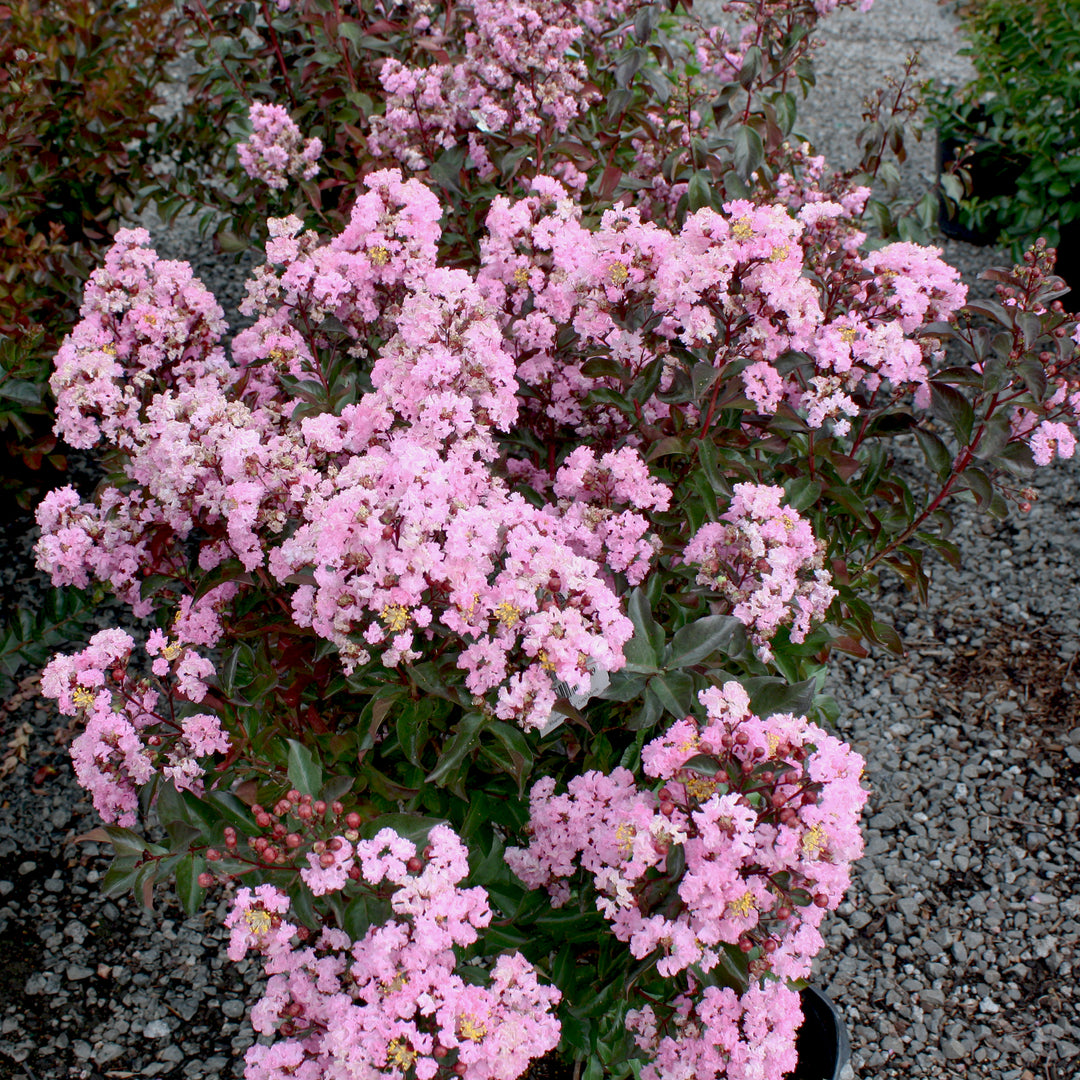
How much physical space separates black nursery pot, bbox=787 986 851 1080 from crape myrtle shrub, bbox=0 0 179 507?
2.49 meters

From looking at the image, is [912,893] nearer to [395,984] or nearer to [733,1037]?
[733,1037]

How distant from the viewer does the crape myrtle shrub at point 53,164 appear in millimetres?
2764

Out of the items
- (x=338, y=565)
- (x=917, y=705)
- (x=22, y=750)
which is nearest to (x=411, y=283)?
(x=338, y=565)

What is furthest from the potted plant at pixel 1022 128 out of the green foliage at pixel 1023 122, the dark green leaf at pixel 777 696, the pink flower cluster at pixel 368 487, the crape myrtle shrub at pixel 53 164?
the crape myrtle shrub at pixel 53 164

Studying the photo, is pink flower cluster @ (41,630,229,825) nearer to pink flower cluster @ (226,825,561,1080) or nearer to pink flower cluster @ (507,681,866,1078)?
pink flower cluster @ (226,825,561,1080)

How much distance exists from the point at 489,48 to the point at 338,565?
1681mm

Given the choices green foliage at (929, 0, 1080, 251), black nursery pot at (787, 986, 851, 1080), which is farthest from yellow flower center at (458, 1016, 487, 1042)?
green foliage at (929, 0, 1080, 251)

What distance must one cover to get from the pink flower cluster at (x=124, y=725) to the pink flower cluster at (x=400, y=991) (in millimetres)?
398

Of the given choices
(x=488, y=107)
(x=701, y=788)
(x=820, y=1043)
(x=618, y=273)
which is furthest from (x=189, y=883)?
(x=488, y=107)

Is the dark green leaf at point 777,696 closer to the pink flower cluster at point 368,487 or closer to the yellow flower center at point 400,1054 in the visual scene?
the pink flower cluster at point 368,487

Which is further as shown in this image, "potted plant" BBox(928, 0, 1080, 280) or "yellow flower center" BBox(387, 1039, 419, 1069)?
"potted plant" BBox(928, 0, 1080, 280)

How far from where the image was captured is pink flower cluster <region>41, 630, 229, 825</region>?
1597mm

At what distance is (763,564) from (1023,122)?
437 centimetres

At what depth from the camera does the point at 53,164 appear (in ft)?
10.5
